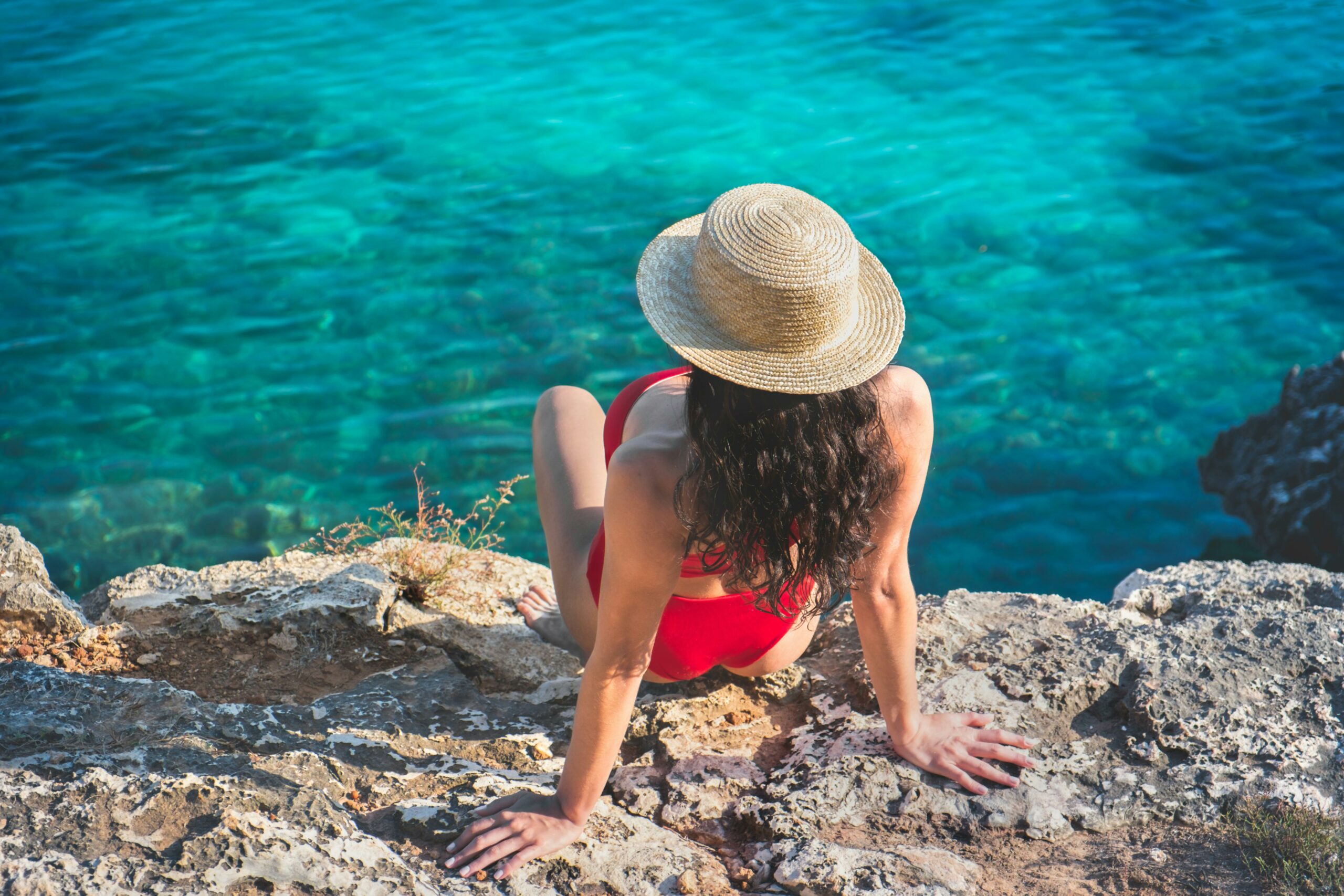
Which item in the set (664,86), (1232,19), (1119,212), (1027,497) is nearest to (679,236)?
(1027,497)

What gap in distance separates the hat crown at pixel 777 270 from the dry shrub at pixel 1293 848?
1449 millimetres

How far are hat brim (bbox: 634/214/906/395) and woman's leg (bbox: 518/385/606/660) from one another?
3.75 ft

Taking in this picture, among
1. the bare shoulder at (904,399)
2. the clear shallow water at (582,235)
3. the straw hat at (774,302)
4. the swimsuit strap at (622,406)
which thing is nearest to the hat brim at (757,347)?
the straw hat at (774,302)

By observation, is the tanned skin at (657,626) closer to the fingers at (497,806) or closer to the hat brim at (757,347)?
the fingers at (497,806)

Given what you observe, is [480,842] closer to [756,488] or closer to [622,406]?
[756,488]

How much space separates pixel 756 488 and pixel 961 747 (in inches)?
40.7

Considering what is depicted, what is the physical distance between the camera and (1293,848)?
2080 millimetres

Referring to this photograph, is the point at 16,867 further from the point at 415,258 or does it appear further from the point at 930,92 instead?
the point at 930,92

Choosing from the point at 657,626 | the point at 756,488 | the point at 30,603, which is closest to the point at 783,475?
the point at 756,488

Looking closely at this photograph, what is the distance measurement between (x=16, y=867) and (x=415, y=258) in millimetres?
6644

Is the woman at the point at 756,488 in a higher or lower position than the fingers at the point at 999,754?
higher

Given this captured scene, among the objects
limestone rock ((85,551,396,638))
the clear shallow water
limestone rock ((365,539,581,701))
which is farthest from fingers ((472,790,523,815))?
the clear shallow water

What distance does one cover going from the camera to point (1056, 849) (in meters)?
2.28

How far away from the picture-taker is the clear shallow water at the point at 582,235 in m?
6.27
